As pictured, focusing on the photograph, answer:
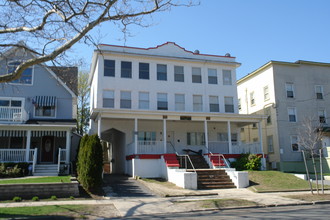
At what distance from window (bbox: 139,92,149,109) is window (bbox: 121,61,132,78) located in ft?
6.06

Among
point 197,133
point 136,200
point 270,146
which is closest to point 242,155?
point 197,133

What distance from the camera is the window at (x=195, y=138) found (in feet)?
87.1

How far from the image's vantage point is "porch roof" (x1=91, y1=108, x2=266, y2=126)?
22.0 metres

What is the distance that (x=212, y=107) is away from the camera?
2712 cm

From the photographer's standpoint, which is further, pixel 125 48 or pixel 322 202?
pixel 125 48

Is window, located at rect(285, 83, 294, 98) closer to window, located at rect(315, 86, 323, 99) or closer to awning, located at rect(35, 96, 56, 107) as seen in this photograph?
window, located at rect(315, 86, 323, 99)

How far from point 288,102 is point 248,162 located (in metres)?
10.6

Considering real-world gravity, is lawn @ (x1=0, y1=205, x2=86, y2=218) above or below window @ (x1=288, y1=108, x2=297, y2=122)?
below

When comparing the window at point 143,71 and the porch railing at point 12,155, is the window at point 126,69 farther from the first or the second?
the porch railing at point 12,155

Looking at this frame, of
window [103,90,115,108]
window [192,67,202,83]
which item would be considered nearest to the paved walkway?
window [103,90,115,108]

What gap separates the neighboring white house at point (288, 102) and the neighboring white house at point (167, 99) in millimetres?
4250

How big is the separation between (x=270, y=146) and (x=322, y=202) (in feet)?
55.8

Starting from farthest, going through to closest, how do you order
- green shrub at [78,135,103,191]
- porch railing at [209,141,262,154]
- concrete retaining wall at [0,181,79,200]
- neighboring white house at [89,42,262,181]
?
porch railing at [209,141,262,154] < neighboring white house at [89,42,262,181] < green shrub at [78,135,103,191] < concrete retaining wall at [0,181,79,200]

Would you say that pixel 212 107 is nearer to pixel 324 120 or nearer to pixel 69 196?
pixel 324 120
